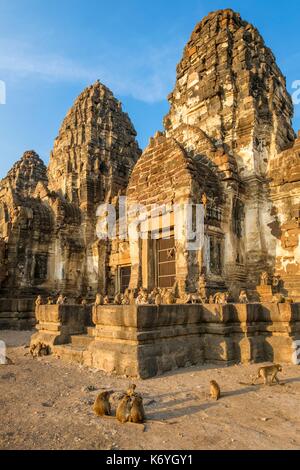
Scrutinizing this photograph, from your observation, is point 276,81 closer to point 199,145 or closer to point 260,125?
point 260,125

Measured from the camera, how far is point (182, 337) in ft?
24.9

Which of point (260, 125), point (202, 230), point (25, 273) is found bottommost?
point (25, 273)

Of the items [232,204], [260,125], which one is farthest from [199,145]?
[232,204]

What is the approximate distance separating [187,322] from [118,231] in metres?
10.6

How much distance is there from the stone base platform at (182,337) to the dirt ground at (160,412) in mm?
344

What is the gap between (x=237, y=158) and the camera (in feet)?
46.3

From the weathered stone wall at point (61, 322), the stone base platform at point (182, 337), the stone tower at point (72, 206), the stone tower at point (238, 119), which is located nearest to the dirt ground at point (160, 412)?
the stone base platform at point (182, 337)

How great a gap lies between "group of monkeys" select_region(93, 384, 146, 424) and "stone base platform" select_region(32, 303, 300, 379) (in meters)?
1.89

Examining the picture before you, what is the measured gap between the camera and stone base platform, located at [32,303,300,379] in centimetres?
662

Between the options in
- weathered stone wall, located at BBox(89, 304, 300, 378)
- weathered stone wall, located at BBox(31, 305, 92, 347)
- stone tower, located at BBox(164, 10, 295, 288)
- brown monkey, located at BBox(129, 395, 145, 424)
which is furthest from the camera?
stone tower, located at BBox(164, 10, 295, 288)

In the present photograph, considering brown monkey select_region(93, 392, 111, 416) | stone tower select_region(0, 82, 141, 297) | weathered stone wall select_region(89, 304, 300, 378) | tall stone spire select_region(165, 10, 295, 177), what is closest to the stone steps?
weathered stone wall select_region(89, 304, 300, 378)

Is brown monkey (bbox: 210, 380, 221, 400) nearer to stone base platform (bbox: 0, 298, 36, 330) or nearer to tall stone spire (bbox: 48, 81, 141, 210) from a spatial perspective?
stone base platform (bbox: 0, 298, 36, 330)

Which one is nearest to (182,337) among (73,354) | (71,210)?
(73,354)

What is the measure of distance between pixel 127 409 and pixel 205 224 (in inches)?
316
